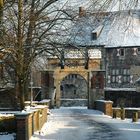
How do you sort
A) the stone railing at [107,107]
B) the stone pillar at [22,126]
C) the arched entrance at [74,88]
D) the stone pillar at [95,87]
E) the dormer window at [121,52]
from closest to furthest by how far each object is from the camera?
the stone pillar at [22,126] < the stone railing at [107,107] < the stone pillar at [95,87] < the dormer window at [121,52] < the arched entrance at [74,88]

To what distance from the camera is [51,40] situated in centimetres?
2652

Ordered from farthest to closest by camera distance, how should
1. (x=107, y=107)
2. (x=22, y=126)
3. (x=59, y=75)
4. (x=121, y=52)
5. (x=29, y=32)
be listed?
1. (x=121, y=52)
2. (x=59, y=75)
3. (x=107, y=107)
4. (x=29, y=32)
5. (x=22, y=126)

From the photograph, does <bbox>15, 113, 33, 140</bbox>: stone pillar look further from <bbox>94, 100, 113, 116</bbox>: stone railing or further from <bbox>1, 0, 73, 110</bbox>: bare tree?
<bbox>94, 100, 113, 116</bbox>: stone railing

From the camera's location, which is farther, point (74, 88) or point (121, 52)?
point (74, 88)

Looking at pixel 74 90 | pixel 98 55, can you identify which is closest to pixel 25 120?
pixel 98 55

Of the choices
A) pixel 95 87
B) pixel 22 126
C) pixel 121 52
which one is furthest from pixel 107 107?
pixel 121 52

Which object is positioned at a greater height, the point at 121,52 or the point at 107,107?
the point at 121,52

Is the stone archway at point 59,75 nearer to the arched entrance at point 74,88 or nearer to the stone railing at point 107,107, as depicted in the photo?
the stone railing at point 107,107

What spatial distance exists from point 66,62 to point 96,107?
1323 centimetres

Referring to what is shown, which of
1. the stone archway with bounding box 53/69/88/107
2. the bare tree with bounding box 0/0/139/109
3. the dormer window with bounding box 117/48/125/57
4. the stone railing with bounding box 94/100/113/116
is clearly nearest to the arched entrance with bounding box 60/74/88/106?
the dormer window with bounding box 117/48/125/57

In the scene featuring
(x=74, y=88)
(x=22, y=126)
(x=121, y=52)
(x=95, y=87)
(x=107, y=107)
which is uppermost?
(x=121, y=52)

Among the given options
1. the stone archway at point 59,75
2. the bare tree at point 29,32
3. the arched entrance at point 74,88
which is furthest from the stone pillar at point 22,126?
the arched entrance at point 74,88

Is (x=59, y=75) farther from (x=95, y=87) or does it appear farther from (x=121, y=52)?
(x=121, y=52)

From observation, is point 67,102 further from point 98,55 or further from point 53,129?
point 53,129
